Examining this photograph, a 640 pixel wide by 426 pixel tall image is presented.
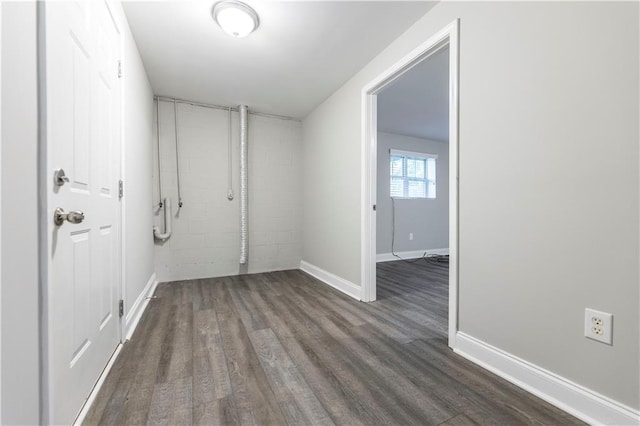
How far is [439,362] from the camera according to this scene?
1.58 m

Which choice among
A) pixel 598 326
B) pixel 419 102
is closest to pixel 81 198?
pixel 598 326

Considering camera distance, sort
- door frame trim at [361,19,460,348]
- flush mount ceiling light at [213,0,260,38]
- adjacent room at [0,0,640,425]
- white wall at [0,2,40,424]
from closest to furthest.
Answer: white wall at [0,2,40,424], adjacent room at [0,0,640,425], door frame trim at [361,19,460,348], flush mount ceiling light at [213,0,260,38]

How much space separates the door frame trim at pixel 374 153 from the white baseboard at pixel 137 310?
6.50 ft

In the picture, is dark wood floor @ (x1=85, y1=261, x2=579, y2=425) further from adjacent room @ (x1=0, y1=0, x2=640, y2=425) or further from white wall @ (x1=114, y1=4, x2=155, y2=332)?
white wall @ (x1=114, y1=4, x2=155, y2=332)

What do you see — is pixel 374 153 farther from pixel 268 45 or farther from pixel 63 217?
pixel 63 217

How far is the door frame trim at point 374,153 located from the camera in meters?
1.70

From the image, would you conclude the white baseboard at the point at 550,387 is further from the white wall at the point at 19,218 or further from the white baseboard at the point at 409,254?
the white baseboard at the point at 409,254

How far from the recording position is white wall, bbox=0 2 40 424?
71 centimetres

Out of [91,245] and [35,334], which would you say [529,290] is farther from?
[91,245]

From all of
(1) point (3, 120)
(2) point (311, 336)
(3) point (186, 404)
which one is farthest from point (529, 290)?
(1) point (3, 120)

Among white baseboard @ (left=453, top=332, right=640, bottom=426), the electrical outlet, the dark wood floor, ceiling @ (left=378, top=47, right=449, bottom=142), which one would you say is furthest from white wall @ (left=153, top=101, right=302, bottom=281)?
the electrical outlet

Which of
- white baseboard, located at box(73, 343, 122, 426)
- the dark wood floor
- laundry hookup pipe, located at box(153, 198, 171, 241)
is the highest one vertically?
laundry hookup pipe, located at box(153, 198, 171, 241)

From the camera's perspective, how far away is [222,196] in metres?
3.74

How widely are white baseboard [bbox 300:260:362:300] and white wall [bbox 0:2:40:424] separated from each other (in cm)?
232
